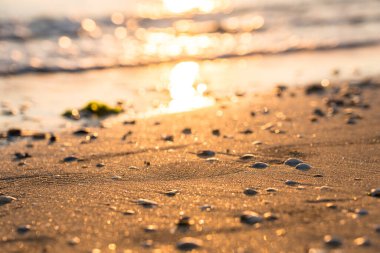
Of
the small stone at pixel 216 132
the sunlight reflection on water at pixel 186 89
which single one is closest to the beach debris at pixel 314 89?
the sunlight reflection on water at pixel 186 89

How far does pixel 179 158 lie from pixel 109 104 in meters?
2.87

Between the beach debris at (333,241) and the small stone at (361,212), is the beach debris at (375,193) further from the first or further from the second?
the beach debris at (333,241)

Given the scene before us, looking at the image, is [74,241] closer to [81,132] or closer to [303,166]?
[303,166]

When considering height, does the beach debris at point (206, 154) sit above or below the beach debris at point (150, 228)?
above

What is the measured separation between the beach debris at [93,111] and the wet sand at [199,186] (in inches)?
23.9

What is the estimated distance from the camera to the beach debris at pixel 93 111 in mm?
6992

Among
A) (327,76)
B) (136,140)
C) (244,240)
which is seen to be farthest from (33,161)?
(327,76)

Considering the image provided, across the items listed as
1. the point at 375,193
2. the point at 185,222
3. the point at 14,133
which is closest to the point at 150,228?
the point at 185,222

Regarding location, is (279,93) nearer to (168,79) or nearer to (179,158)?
(168,79)

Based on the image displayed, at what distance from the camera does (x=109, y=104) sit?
7.64 m

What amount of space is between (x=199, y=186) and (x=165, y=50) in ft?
28.3

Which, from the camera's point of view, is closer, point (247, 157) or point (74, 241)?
point (74, 241)

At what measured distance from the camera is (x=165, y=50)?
1250cm

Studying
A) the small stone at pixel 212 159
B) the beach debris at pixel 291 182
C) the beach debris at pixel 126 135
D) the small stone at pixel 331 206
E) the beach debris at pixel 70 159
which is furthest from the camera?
the beach debris at pixel 126 135
